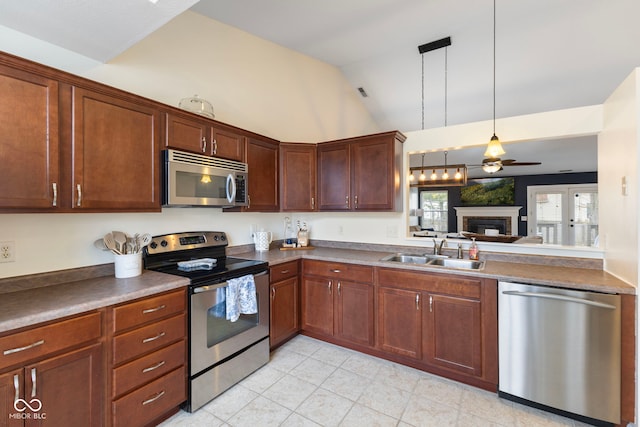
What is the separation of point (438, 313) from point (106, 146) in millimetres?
2646

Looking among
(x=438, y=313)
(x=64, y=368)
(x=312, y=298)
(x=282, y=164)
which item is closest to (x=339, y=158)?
(x=282, y=164)

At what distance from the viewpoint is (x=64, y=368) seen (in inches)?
53.5

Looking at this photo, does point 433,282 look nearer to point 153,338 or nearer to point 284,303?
point 284,303

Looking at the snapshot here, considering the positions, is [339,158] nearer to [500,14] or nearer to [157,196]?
[157,196]

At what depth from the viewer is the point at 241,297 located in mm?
2191

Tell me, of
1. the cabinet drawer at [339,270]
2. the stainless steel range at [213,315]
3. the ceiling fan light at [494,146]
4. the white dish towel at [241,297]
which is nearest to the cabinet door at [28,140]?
the stainless steel range at [213,315]

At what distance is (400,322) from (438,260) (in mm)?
715

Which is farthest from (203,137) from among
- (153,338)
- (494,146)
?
(494,146)

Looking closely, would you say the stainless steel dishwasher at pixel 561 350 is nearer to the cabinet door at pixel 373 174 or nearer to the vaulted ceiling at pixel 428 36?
the cabinet door at pixel 373 174

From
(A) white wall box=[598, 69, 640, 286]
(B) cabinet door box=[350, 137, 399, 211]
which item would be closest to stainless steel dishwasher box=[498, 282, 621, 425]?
(A) white wall box=[598, 69, 640, 286]

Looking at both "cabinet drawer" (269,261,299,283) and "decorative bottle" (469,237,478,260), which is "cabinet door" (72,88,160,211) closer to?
"cabinet drawer" (269,261,299,283)

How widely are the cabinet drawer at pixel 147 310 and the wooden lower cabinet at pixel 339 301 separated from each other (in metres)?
1.36

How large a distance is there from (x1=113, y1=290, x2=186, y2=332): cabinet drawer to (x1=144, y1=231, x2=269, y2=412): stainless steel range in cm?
9

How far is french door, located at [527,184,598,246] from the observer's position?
7582mm
